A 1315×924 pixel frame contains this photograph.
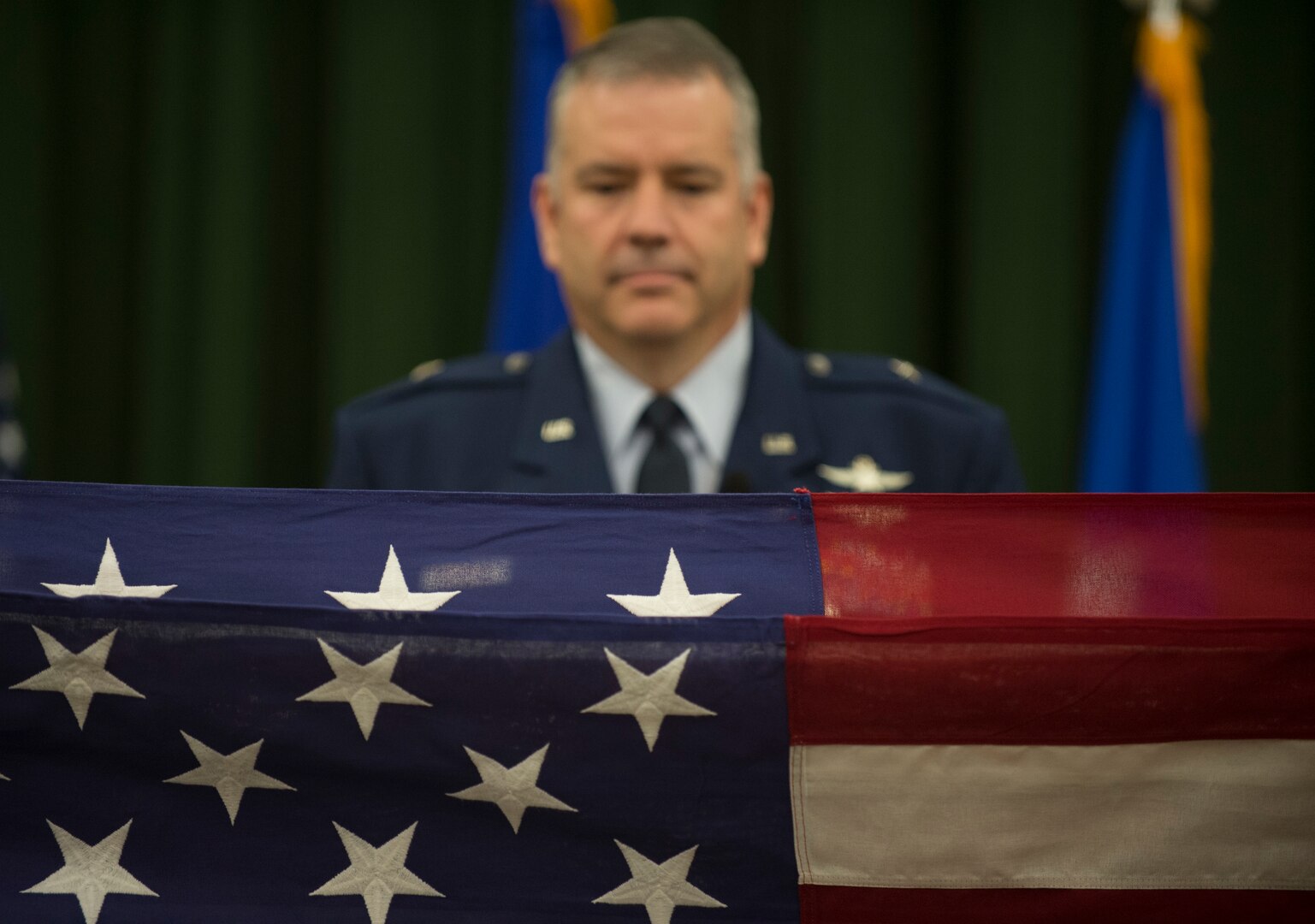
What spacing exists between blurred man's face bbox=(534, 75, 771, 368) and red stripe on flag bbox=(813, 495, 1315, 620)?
2.18 ft

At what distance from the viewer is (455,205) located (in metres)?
2.69

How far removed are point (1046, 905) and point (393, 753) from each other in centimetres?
59

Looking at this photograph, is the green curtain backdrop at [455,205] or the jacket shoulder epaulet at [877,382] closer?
the jacket shoulder epaulet at [877,382]

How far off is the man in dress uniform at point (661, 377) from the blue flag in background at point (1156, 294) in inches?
22.7

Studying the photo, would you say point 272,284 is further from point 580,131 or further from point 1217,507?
point 1217,507

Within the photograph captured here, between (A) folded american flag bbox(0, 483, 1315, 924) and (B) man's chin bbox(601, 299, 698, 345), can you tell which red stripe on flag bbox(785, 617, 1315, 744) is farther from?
(B) man's chin bbox(601, 299, 698, 345)

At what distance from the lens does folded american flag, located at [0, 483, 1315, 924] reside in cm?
99

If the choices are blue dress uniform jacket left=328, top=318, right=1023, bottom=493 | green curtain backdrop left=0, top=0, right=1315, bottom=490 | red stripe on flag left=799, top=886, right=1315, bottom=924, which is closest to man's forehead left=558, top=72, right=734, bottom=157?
blue dress uniform jacket left=328, top=318, right=1023, bottom=493

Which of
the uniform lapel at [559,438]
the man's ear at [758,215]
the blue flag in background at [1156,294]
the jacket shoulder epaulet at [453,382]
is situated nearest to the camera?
the uniform lapel at [559,438]

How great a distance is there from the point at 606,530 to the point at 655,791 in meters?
0.26

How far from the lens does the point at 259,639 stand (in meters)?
1.02

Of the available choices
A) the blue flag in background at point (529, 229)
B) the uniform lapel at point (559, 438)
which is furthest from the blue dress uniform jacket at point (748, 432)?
the blue flag in background at point (529, 229)

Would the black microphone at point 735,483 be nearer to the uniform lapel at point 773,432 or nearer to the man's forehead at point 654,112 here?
the uniform lapel at point 773,432

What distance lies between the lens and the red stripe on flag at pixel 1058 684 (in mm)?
992
